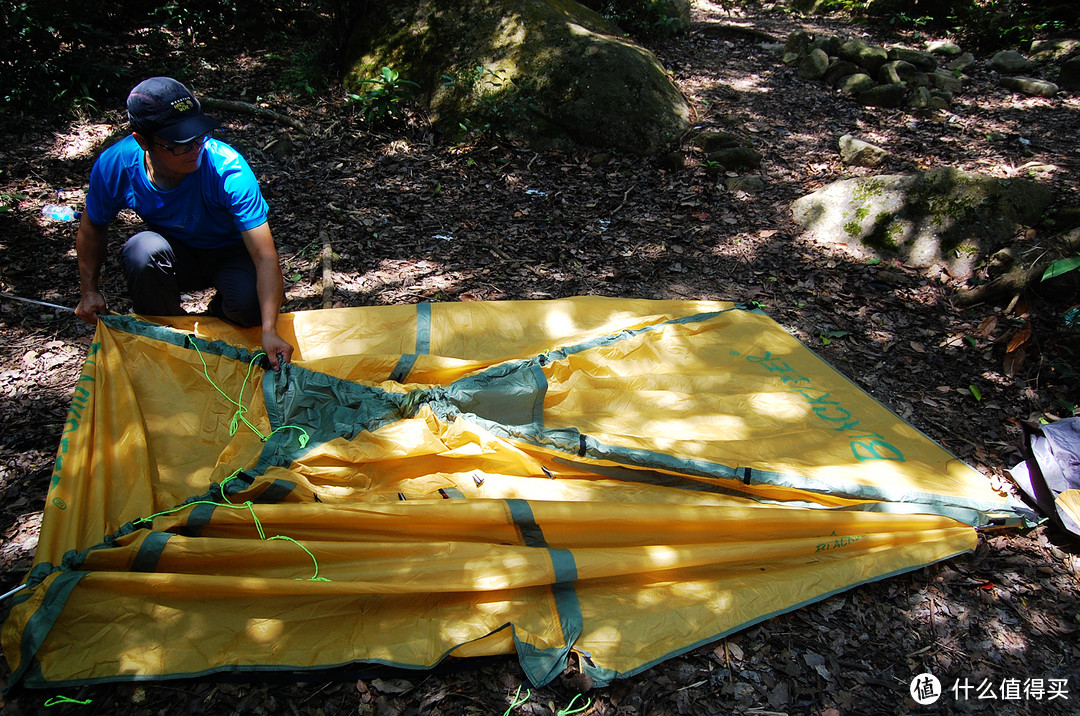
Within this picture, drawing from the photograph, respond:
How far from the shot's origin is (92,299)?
250cm

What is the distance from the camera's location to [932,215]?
12.6 ft

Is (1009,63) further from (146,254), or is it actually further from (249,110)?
(146,254)

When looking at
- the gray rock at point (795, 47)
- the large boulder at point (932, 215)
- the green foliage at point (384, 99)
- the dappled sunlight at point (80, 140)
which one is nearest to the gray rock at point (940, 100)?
the gray rock at point (795, 47)

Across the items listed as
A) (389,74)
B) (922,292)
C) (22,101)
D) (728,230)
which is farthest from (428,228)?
(22,101)

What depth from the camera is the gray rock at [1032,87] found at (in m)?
5.72

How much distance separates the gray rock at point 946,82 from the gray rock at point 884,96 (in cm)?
46

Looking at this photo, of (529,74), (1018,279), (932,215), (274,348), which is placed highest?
(529,74)

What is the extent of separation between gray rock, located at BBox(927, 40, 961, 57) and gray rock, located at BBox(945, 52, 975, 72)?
0.56ft

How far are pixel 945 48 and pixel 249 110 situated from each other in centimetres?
714

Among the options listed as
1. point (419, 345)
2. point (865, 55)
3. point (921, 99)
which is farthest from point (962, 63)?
point (419, 345)

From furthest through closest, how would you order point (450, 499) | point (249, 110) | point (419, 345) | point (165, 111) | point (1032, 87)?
1. point (1032, 87)
2. point (249, 110)
3. point (419, 345)
4. point (165, 111)
5. point (450, 499)

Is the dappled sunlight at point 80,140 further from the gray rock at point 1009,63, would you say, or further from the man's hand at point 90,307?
the gray rock at point 1009,63

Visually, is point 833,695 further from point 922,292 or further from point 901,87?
point 901,87

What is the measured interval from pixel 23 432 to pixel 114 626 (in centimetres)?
138
